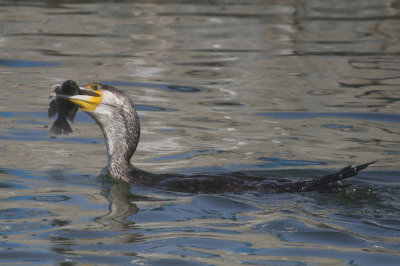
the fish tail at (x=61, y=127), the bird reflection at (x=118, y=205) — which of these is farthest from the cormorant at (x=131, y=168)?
the fish tail at (x=61, y=127)

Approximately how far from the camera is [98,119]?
335 inches

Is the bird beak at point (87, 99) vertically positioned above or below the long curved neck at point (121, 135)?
above

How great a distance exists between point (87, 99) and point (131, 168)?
0.85 meters

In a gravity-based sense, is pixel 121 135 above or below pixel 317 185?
above

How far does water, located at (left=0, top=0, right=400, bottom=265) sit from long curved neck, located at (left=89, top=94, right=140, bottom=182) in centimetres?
20

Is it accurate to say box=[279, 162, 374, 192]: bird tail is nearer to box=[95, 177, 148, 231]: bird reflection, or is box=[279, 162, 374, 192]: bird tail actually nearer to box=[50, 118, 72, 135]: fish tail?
box=[95, 177, 148, 231]: bird reflection

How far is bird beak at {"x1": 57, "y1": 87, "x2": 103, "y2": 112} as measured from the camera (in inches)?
322

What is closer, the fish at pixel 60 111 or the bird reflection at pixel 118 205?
the bird reflection at pixel 118 205

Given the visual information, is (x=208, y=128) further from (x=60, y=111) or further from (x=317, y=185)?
(x=317, y=185)

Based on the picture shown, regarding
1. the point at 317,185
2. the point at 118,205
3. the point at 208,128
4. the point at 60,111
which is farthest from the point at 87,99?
the point at 208,128

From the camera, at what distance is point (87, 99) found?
8.23 meters

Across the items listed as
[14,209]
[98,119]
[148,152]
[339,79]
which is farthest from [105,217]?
[339,79]

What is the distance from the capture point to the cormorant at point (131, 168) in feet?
25.8

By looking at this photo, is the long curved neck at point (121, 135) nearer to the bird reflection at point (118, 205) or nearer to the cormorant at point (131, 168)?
the cormorant at point (131, 168)
